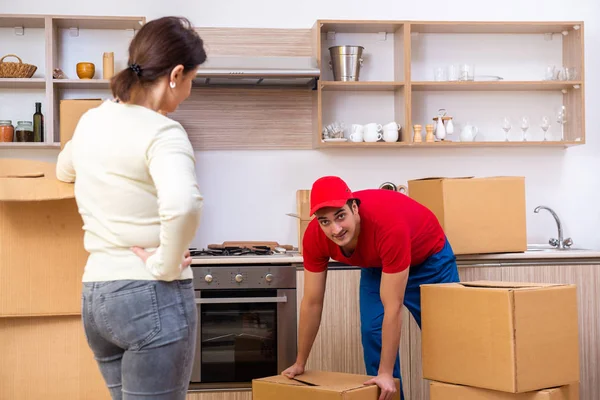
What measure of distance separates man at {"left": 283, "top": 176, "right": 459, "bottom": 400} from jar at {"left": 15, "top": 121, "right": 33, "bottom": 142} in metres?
1.82

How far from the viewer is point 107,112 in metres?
1.37

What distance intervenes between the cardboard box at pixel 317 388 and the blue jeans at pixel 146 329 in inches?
32.8

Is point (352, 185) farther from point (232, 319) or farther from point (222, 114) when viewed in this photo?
point (232, 319)

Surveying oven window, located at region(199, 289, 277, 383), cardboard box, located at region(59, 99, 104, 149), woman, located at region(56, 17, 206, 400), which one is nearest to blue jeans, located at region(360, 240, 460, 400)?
oven window, located at region(199, 289, 277, 383)

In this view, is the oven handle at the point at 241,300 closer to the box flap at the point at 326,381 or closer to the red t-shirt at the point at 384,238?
the red t-shirt at the point at 384,238

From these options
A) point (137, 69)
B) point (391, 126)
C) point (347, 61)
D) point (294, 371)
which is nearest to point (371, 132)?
point (391, 126)

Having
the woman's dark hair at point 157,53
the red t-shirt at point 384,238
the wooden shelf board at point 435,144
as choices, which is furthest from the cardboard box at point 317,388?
the wooden shelf board at point 435,144

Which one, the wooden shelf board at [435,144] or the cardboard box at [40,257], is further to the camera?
the wooden shelf board at [435,144]

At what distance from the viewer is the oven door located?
3363 millimetres

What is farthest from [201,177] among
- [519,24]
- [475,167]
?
[519,24]

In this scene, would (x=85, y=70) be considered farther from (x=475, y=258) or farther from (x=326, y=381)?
(x=326, y=381)

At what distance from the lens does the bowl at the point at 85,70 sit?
12.3 ft

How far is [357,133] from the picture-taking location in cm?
390

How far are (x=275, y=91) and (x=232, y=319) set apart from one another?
1274 millimetres
